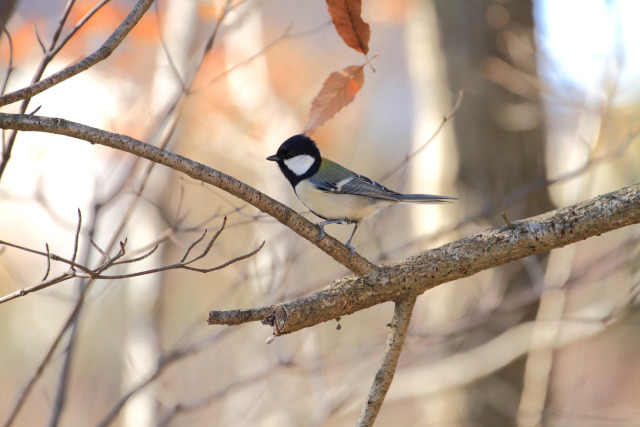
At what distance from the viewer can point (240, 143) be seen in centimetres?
771

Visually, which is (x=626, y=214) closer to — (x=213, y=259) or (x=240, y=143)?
(x=240, y=143)

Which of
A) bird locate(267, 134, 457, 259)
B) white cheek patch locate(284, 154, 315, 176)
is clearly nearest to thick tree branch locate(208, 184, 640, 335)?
bird locate(267, 134, 457, 259)

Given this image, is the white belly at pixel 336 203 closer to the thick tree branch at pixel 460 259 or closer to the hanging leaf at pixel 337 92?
the hanging leaf at pixel 337 92

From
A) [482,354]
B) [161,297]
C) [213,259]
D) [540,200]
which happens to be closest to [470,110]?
[540,200]

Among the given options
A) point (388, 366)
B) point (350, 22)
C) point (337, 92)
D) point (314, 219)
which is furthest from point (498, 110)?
point (388, 366)

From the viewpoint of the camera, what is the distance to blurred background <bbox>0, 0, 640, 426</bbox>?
13.4ft

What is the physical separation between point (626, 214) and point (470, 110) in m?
3.59

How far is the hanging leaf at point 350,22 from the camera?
7.05 feet

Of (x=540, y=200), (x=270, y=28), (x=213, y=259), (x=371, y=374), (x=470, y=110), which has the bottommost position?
(x=371, y=374)

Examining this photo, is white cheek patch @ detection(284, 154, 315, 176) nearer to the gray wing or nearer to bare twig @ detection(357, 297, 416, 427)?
the gray wing

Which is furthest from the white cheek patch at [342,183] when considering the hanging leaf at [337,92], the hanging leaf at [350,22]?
the hanging leaf at [350,22]

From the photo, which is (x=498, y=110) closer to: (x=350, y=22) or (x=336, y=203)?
(x=336, y=203)

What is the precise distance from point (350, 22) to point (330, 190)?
4.86 ft

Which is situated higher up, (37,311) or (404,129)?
(404,129)
